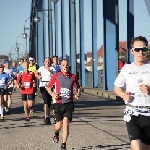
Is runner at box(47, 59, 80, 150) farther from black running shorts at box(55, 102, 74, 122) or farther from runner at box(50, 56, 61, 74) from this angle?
runner at box(50, 56, 61, 74)

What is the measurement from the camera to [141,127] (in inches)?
241

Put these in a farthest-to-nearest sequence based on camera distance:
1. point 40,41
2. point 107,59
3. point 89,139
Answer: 1. point 40,41
2. point 107,59
3. point 89,139

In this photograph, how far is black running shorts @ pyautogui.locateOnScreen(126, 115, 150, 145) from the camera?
19.8ft

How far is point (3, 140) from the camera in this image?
10.8 metres

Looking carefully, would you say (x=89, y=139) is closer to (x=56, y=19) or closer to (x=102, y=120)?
(x=102, y=120)

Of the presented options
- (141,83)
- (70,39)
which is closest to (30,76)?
(141,83)

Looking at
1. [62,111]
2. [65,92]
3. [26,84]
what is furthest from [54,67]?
[62,111]

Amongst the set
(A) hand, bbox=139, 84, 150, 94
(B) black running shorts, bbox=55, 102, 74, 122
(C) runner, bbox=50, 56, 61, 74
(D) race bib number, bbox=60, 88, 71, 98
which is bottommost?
(B) black running shorts, bbox=55, 102, 74, 122

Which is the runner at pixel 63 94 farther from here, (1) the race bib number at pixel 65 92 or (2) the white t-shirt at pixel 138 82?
(2) the white t-shirt at pixel 138 82

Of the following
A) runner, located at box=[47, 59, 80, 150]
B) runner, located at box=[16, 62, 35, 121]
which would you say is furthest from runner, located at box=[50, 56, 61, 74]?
runner, located at box=[47, 59, 80, 150]

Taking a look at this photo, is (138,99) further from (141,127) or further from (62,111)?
(62,111)

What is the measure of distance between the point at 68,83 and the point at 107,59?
68.7 feet

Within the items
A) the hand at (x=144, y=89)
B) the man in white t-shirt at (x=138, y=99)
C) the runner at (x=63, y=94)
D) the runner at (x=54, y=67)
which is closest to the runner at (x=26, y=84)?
the runner at (x=54, y=67)

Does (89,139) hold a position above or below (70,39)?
below
